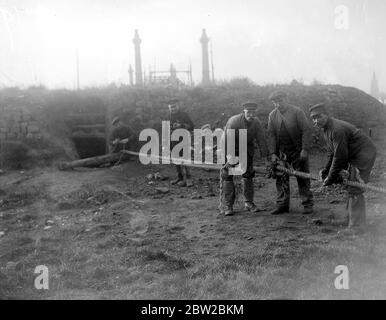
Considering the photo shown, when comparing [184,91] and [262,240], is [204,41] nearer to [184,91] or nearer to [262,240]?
[184,91]

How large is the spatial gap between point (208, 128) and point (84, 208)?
16.8 feet

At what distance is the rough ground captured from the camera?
12.6 ft

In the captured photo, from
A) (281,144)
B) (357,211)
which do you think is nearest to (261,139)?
(281,144)

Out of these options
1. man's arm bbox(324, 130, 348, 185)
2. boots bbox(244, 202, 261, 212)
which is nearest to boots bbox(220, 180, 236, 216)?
boots bbox(244, 202, 261, 212)

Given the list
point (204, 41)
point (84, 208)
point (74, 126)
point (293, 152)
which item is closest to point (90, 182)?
point (84, 208)

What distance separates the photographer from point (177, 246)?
16.8 feet

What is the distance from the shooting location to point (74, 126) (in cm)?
1223

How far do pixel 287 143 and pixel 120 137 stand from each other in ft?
18.2

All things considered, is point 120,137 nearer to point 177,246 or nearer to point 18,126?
point 18,126

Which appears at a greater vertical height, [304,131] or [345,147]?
[304,131]

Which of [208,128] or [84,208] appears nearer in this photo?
[84,208]

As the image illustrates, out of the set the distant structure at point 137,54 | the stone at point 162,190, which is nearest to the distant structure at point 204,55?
the distant structure at point 137,54

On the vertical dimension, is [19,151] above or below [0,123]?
below

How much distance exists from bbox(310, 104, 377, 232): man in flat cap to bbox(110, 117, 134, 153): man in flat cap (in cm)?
643
